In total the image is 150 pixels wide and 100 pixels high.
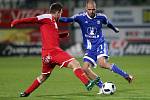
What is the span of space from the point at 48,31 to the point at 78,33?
2018cm

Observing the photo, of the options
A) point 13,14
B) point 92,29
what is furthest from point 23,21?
point 13,14

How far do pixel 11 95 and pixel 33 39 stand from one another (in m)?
19.6

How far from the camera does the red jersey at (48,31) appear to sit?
12312mm

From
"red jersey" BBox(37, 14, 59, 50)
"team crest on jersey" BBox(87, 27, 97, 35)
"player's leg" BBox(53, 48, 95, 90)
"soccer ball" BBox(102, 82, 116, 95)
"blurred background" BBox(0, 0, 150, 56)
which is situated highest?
"red jersey" BBox(37, 14, 59, 50)

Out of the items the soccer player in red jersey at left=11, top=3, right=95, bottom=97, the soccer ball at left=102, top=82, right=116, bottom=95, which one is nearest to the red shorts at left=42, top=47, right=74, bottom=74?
the soccer player in red jersey at left=11, top=3, right=95, bottom=97

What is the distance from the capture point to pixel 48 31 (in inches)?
488

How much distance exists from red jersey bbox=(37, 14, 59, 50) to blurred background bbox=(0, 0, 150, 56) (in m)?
19.7

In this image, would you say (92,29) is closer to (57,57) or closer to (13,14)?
(57,57)

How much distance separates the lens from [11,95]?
13.2 m

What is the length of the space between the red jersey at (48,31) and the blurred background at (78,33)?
64.6ft

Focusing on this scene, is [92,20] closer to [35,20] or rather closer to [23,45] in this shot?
[35,20]

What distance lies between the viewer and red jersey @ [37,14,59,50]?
1231cm

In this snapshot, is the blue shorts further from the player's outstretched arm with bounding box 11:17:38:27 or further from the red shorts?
the player's outstretched arm with bounding box 11:17:38:27

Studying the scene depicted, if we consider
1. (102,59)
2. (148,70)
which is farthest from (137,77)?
(102,59)
